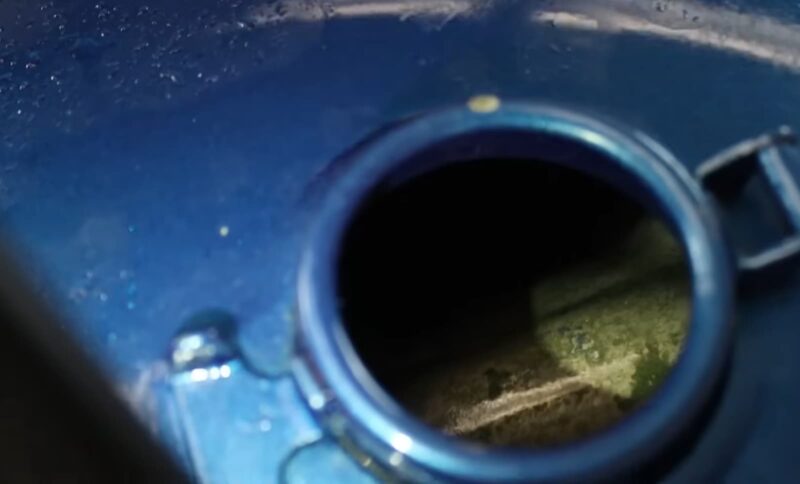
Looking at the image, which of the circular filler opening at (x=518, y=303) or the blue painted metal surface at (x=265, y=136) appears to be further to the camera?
the circular filler opening at (x=518, y=303)

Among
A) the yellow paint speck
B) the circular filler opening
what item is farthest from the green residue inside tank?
the yellow paint speck

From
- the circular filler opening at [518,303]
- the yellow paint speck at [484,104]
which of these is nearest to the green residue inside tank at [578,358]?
the circular filler opening at [518,303]

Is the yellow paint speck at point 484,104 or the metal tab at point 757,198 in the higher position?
the yellow paint speck at point 484,104

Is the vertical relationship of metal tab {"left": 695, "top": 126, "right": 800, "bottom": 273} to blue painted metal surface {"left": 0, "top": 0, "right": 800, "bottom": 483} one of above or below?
below

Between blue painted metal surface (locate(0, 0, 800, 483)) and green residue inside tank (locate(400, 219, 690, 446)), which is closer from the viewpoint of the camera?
blue painted metal surface (locate(0, 0, 800, 483))

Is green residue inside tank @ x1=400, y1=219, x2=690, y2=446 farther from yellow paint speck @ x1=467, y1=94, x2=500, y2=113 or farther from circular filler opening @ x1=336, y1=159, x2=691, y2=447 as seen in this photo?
yellow paint speck @ x1=467, y1=94, x2=500, y2=113

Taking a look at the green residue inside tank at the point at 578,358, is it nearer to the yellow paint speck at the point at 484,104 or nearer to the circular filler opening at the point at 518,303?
the circular filler opening at the point at 518,303

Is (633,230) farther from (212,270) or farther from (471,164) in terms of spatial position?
(212,270)
